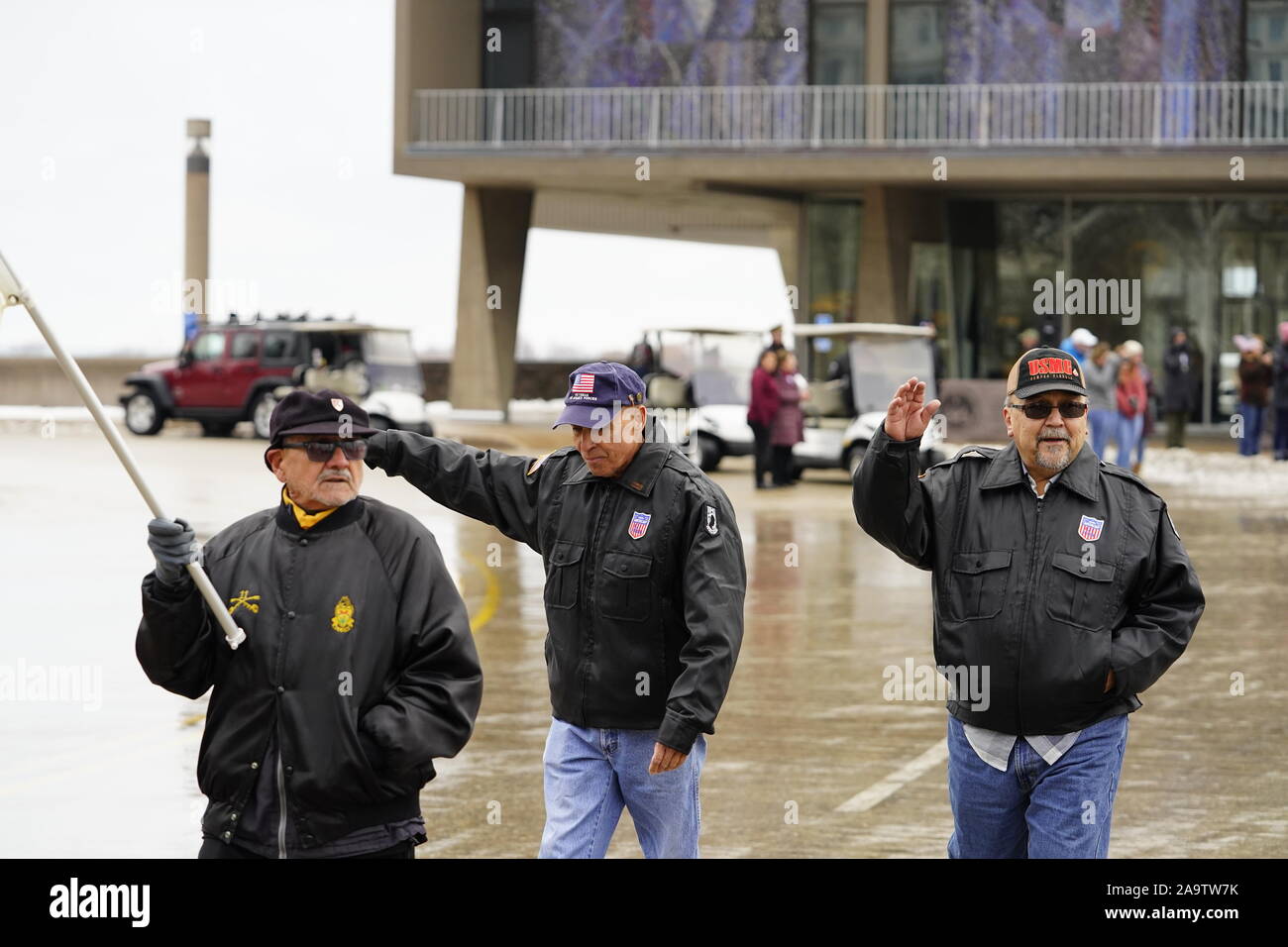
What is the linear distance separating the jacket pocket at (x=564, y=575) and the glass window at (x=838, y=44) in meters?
33.7

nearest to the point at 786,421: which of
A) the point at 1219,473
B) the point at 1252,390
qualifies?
the point at 1219,473

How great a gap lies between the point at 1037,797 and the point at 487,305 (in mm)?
36084

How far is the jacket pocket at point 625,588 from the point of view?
5.57 metres

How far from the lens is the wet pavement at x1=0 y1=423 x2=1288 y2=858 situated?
7.78 m

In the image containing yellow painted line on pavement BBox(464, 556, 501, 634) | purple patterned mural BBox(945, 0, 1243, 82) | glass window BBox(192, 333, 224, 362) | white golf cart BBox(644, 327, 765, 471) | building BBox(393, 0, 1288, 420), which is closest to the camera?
yellow painted line on pavement BBox(464, 556, 501, 634)

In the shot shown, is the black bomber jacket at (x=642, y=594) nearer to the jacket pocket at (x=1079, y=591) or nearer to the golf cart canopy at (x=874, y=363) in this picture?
the jacket pocket at (x=1079, y=591)

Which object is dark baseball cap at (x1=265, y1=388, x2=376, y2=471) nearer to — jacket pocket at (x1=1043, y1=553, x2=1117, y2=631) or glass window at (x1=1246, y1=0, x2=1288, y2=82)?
jacket pocket at (x1=1043, y1=553, x2=1117, y2=631)

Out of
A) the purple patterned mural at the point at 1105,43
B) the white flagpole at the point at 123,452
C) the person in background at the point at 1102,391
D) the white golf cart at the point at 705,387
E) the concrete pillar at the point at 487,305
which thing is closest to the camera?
the white flagpole at the point at 123,452

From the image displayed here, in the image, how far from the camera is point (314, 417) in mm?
4770

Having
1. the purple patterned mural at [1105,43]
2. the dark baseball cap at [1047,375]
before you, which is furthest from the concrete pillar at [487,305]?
Answer: the dark baseball cap at [1047,375]

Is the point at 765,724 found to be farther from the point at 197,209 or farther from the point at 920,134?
the point at 197,209

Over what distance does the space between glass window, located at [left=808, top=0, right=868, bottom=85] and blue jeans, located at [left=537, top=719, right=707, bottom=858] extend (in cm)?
3388

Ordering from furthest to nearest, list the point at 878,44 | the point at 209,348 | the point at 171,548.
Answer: the point at 878,44, the point at 209,348, the point at 171,548

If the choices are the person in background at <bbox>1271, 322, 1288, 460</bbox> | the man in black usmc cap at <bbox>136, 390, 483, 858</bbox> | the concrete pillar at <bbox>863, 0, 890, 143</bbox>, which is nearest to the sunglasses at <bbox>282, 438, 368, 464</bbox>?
the man in black usmc cap at <bbox>136, 390, 483, 858</bbox>
